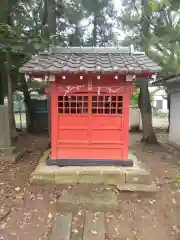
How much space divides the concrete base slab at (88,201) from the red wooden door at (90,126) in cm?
119

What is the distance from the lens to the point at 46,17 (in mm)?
9680

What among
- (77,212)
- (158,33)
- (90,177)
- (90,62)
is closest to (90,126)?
(90,177)

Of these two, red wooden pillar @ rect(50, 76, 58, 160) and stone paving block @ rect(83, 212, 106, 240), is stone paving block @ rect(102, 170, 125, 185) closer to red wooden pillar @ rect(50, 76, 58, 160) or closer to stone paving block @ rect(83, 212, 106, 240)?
stone paving block @ rect(83, 212, 106, 240)

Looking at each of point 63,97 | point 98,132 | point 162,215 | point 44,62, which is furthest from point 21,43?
point 162,215

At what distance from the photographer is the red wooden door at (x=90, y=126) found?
6172mm

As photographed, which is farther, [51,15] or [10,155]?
[51,15]

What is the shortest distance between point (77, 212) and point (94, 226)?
54cm

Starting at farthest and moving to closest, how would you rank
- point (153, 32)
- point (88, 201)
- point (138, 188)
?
point (153, 32)
point (138, 188)
point (88, 201)

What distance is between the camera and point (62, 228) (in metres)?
4.33

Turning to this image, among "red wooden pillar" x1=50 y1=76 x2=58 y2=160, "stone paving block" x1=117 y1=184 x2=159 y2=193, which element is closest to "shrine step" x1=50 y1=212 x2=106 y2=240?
"stone paving block" x1=117 y1=184 x2=159 y2=193

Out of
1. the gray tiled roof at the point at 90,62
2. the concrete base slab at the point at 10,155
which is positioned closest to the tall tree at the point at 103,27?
the gray tiled roof at the point at 90,62

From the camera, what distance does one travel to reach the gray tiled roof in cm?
545

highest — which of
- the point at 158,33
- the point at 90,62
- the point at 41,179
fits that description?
the point at 158,33

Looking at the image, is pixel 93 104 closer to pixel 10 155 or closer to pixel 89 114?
pixel 89 114
